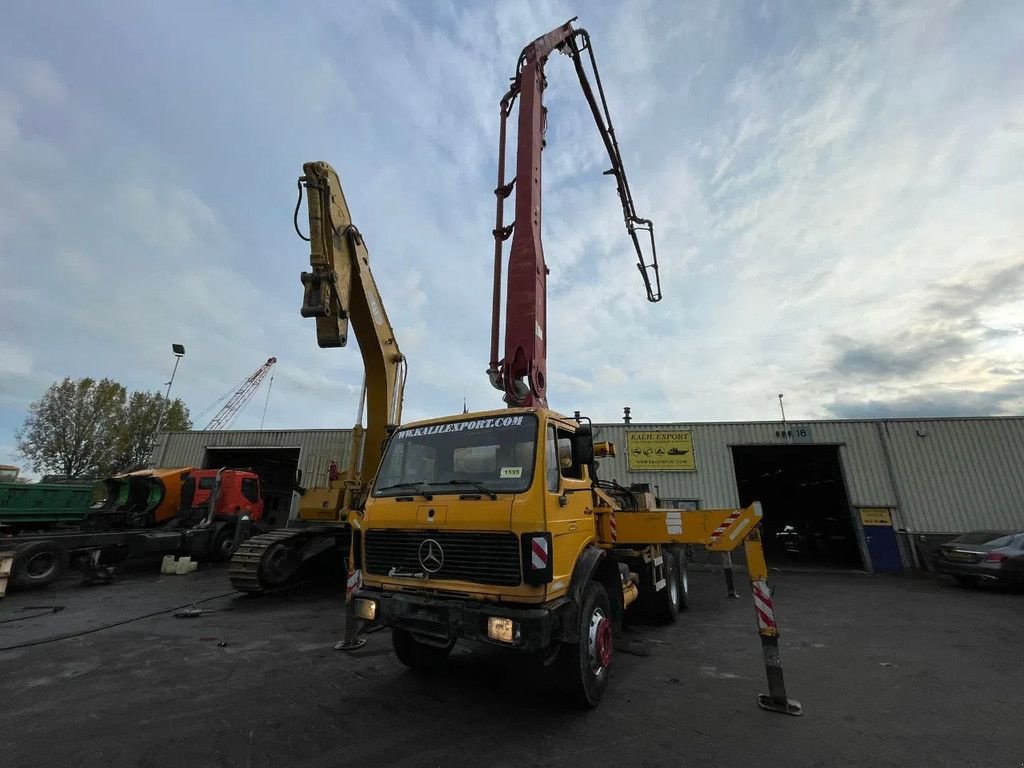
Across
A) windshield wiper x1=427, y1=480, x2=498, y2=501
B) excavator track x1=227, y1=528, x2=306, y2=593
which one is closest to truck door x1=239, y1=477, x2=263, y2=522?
excavator track x1=227, y1=528, x2=306, y2=593

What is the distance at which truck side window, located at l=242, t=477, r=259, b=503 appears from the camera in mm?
14367

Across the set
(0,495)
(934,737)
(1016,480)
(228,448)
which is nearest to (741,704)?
(934,737)

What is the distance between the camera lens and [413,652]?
495 centimetres

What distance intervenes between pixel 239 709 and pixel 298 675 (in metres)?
0.87

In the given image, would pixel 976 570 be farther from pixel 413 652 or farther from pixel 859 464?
pixel 413 652

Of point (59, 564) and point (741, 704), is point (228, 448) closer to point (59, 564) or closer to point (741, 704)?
point (59, 564)

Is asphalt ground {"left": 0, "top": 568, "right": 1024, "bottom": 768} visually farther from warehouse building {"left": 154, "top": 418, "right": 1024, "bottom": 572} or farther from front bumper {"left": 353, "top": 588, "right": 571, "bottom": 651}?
warehouse building {"left": 154, "top": 418, "right": 1024, "bottom": 572}

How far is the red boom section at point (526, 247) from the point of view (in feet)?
21.3

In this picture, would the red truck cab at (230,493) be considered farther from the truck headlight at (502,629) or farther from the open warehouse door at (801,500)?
the open warehouse door at (801,500)

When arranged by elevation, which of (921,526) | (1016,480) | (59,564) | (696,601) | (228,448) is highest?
(228,448)

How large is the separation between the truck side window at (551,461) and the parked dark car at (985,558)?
12.5 meters

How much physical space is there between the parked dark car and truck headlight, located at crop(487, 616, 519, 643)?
13016 millimetres

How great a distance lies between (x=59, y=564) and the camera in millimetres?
9734

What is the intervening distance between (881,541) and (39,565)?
23.1 m
